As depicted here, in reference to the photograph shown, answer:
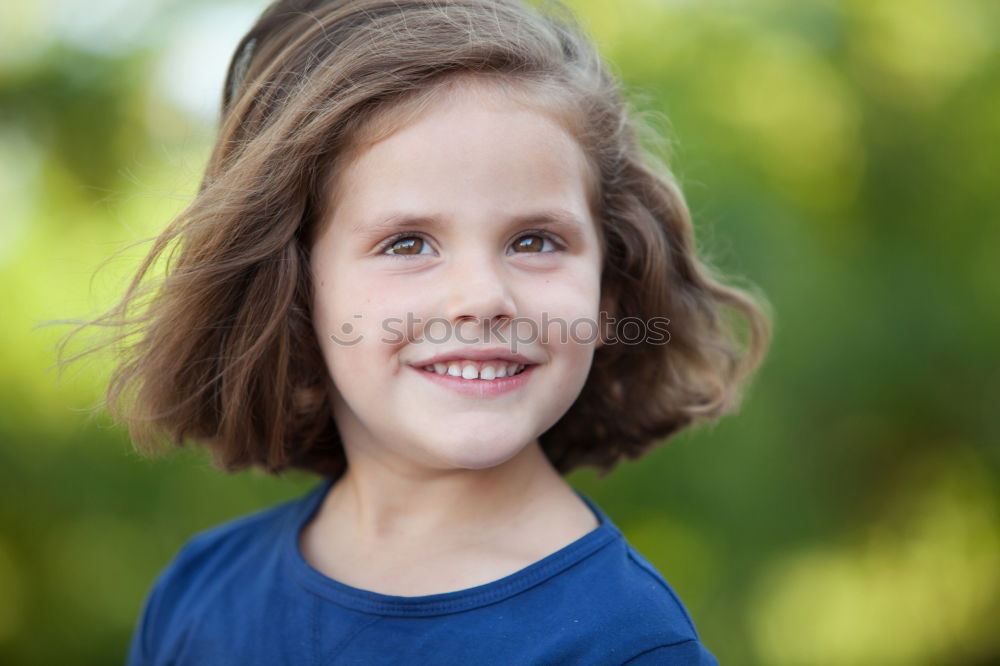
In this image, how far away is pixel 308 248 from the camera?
1.72m

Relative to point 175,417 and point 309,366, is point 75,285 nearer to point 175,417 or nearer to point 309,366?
point 175,417

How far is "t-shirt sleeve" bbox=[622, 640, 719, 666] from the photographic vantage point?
4.64ft

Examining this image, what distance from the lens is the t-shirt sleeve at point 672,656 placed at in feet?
4.64

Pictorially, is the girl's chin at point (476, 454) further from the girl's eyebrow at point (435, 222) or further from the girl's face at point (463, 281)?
the girl's eyebrow at point (435, 222)

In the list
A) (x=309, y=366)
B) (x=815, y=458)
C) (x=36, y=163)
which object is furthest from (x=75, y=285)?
(x=815, y=458)

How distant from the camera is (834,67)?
10.1ft

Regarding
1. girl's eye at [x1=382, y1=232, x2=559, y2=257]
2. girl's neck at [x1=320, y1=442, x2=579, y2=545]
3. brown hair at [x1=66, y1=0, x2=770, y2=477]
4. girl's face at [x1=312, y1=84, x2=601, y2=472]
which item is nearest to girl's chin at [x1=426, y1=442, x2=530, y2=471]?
girl's face at [x1=312, y1=84, x2=601, y2=472]

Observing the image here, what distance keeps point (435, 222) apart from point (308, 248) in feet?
1.08

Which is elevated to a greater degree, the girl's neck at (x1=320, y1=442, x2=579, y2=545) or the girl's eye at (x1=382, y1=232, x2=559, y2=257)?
the girl's eye at (x1=382, y1=232, x2=559, y2=257)

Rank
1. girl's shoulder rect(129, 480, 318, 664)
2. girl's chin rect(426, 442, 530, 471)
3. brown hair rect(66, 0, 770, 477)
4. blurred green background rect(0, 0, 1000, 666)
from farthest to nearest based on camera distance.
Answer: blurred green background rect(0, 0, 1000, 666), girl's shoulder rect(129, 480, 318, 664), brown hair rect(66, 0, 770, 477), girl's chin rect(426, 442, 530, 471)

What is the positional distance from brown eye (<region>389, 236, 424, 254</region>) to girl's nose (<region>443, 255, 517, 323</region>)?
0.28ft

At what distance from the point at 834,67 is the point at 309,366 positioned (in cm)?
212

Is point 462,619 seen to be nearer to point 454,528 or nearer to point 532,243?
point 454,528

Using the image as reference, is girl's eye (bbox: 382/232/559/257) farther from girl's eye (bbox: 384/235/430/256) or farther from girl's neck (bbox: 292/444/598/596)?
girl's neck (bbox: 292/444/598/596)
